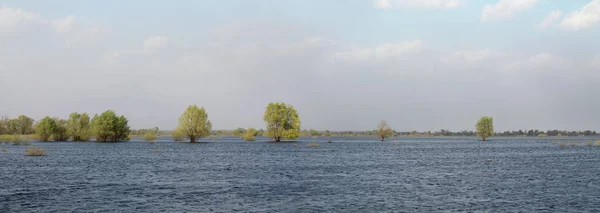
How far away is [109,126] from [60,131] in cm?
2334

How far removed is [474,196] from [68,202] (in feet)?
95.8

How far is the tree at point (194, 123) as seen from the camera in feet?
521

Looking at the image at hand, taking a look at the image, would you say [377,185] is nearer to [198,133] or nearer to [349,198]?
[349,198]

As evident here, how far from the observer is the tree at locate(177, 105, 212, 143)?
6255 inches

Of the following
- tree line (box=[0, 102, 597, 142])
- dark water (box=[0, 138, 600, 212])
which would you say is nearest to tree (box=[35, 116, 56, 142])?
tree line (box=[0, 102, 597, 142])

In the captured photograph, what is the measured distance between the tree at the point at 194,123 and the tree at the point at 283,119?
20062 millimetres

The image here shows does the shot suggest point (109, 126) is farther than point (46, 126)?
No

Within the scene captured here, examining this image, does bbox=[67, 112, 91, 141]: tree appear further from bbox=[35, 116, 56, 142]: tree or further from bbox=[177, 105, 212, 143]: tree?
bbox=[177, 105, 212, 143]: tree

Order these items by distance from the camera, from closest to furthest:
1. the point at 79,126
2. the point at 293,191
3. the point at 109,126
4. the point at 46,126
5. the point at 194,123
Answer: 1. the point at 293,191
2. the point at 194,123
3. the point at 109,126
4. the point at 46,126
5. the point at 79,126

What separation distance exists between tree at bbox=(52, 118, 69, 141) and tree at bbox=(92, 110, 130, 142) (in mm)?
13616

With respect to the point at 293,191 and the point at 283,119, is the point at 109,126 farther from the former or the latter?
the point at 293,191

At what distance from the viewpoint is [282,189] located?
4153cm

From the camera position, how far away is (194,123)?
6344 inches

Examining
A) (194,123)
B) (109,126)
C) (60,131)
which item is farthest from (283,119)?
Result: (60,131)
